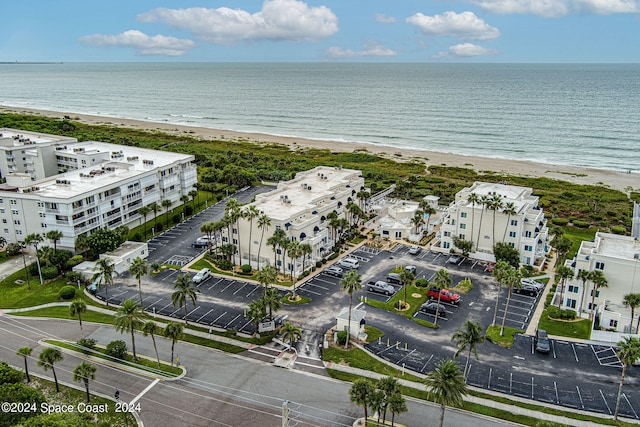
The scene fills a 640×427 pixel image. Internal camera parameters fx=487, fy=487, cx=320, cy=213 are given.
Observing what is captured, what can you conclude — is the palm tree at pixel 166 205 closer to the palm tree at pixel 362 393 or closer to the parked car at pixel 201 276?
the parked car at pixel 201 276

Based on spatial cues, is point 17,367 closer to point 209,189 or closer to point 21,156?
point 209,189

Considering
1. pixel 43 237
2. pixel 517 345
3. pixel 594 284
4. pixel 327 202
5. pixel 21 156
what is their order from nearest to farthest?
pixel 517 345, pixel 594 284, pixel 43 237, pixel 327 202, pixel 21 156

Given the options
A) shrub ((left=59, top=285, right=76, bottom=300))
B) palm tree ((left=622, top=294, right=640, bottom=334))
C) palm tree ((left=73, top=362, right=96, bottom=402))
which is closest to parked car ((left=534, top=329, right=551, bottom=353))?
palm tree ((left=622, top=294, right=640, bottom=334))

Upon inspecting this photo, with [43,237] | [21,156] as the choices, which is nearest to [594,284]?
[43,237]

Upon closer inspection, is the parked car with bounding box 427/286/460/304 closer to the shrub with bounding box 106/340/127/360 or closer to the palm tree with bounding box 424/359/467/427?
the palm tree with bounding box 424/359/467/427

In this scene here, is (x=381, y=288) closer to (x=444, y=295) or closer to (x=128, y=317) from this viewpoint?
(x=444, y=295)
